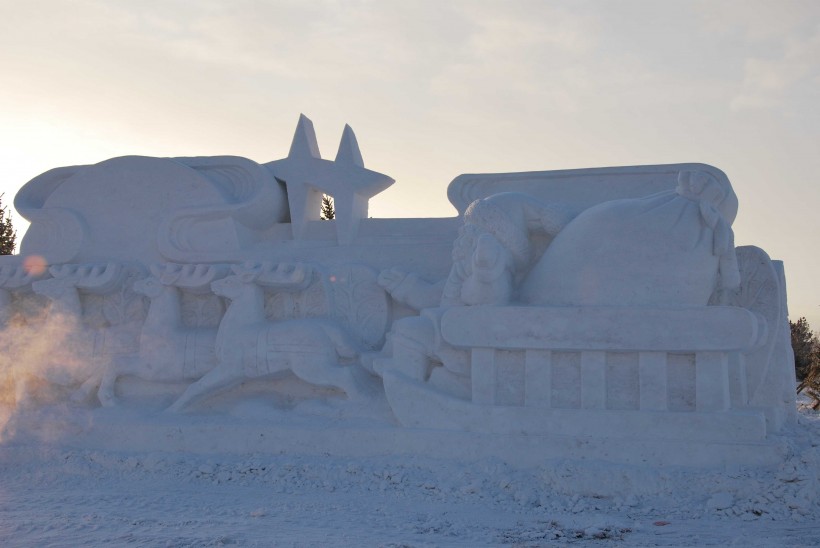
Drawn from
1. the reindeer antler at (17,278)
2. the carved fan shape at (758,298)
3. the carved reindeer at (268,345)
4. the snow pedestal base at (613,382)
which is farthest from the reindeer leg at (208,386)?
the carved fan shape at (758,298)

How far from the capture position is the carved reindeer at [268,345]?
17.4 ft

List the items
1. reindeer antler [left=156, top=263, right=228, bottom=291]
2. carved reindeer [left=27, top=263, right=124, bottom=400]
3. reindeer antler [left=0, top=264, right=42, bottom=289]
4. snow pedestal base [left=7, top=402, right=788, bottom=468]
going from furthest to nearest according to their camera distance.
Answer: reindeer antler [left=0, top=264, right=42, bottom=289] < carved reindeer [left=27, top=263, right=124, bottom=400] < reindeer antler [left=156, top=263, right=228, bottom=291] < snow pedestal base [left=7, top=402, right=788, bottom=468]

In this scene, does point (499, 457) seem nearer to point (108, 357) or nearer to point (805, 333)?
point (108, 357)

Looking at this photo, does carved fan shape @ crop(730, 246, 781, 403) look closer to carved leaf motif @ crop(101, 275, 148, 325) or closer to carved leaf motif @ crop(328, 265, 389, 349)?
carved leaf motif @ crop(328, 265, 389, 349)

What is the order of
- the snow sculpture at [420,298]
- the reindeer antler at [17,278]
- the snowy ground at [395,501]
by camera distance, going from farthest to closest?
the reindeer antler at [17,278]
the snow sculpture at [420,298]
the snowy ground at [395,501]

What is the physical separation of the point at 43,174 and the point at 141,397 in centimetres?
239

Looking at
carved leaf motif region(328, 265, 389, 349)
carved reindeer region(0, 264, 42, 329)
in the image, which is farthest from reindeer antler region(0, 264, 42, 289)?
carved leaf motif region(328, 265, 389, 349)

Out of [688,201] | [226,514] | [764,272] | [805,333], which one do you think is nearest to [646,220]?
[688,201]

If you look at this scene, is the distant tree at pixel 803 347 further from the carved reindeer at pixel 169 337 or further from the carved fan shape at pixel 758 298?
the carved reindeer at pixel 169 337

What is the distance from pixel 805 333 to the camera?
45.0ft

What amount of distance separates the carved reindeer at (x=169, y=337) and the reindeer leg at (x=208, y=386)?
0.15 m

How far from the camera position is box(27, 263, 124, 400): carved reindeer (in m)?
5.90

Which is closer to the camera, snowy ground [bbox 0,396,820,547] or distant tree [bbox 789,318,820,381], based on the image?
snowy ground [bbox 0,396,820,547]

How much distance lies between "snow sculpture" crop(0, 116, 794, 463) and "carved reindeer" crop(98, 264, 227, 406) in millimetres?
15
